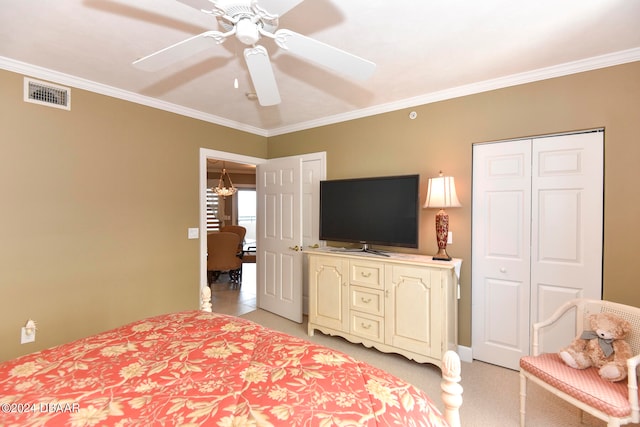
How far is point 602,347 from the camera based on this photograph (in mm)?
1676

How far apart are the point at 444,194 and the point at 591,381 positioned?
152cm

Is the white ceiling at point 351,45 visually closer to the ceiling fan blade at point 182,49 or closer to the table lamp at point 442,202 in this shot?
the ceiling fan blade at point 182,49

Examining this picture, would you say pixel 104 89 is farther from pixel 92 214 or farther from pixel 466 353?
pixel 466 353

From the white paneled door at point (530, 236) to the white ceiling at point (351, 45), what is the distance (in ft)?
2.20

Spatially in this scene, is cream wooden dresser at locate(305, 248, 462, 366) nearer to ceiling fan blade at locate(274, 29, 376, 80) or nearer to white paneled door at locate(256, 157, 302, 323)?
white paneled door at locate(256, 157, 302, 323)

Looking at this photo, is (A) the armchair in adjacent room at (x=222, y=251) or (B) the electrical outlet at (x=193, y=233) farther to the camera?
(A) the armchair in adjacent room at (x=222, y=251)

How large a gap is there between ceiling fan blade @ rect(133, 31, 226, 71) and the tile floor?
125 inches

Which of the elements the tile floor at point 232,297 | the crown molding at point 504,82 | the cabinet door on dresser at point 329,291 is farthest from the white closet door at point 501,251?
the tile floor at point 232,297

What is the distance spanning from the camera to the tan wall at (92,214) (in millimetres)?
2240

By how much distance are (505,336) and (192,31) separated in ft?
11.3

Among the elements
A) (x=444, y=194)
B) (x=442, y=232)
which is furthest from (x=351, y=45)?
(x=442, y=232)

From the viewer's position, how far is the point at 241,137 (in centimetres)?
390

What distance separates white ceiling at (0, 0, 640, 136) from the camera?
1648 millimetres

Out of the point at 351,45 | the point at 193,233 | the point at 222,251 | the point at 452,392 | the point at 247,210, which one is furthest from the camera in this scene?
the point at 247,210
